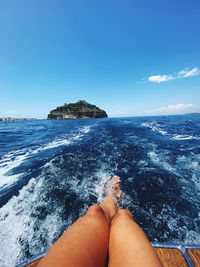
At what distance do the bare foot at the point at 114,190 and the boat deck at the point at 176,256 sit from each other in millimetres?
1164

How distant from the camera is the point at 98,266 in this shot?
3.45ft

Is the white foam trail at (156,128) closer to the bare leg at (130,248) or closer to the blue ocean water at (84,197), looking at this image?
the blue ocean water at (84,197)

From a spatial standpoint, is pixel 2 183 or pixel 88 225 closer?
pixel 88 225

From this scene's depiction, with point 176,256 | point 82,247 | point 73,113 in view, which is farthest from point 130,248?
point 73,113

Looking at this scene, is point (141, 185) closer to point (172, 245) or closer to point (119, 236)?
point (172, 245)

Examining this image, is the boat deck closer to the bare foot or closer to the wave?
the wave

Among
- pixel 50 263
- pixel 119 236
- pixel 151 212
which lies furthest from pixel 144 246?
pixel 151 212

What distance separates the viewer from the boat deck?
4.08 ft

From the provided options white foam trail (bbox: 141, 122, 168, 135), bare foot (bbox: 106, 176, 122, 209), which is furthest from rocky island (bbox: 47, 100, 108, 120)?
bare foot (bbox: 106, 176, 122, 209)

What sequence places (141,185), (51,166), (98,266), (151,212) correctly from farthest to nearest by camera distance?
(51,166) < (141,185) < (151,212) < (98,266)

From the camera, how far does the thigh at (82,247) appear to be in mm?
944

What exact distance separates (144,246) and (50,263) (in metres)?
0.97

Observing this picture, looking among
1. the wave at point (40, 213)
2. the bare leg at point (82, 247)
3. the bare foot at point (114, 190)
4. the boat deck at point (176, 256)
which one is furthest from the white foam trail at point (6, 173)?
the bare leg at point (82, 247)

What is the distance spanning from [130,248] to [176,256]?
0.80m
